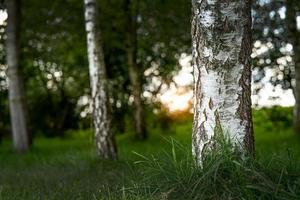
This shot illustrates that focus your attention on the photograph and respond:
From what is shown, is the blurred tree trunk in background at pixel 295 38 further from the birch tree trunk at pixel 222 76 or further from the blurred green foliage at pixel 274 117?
the birch tree trunk at pixel 222 76

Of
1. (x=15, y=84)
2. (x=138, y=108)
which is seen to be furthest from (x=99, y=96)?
(x=138, y=108)

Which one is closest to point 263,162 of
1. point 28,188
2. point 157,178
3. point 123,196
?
point 157,178

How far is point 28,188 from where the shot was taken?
878 cm

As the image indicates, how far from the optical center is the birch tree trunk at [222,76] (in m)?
6.84

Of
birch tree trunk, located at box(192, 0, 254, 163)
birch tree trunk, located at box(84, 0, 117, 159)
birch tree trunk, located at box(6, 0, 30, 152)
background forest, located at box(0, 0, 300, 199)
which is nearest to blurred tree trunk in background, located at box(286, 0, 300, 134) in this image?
background forest, located at box(0, 0, 300, 199)

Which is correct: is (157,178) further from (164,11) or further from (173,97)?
(173,97)

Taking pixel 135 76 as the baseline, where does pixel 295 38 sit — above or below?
above

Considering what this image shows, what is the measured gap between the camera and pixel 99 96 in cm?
1293

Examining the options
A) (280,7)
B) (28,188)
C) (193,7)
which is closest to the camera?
(193,7)

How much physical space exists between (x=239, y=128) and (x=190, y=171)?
902 mm

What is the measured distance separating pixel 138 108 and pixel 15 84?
6136 mm

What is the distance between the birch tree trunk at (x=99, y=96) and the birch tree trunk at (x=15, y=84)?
7.41 meters

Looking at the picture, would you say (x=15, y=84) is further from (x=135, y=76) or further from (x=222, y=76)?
(x=222, y=76)

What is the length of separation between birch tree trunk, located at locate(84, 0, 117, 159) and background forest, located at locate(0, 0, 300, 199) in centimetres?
28
